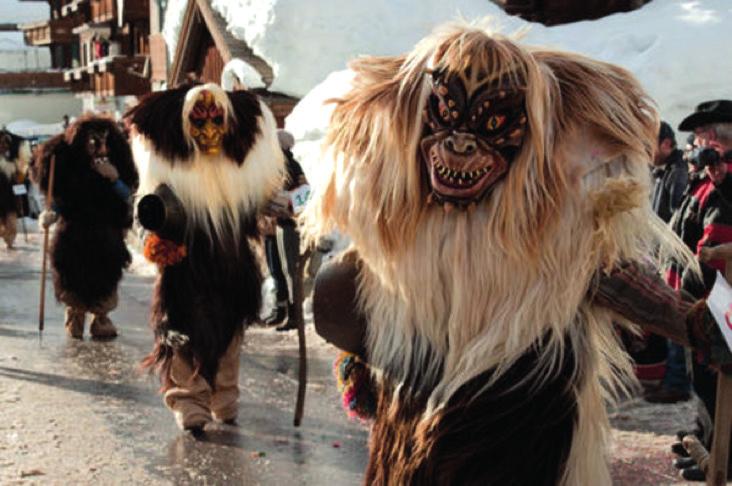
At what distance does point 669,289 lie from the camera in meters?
2.60

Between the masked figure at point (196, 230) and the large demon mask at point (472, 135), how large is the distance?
318 cm

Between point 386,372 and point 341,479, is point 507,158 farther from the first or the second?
point 341,479

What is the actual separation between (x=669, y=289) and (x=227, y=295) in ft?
11.8

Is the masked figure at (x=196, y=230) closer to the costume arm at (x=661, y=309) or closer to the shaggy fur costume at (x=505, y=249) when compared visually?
the shaggy fur costume at (x=505, y=249)

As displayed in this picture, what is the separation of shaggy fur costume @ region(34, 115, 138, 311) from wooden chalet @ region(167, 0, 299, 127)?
371 cm

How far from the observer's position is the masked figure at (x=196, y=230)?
5.70m

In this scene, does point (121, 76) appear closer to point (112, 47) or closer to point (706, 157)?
point (112, 47)

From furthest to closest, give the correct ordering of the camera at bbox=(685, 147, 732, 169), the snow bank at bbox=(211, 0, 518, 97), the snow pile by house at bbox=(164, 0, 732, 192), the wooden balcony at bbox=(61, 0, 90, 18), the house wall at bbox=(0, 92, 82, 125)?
the house wall at bbox=(0, 92, 82, 125) < the wooden balcony at bbox=(61, 0, 90, 18) < the snow bank at bbox=(211, 0, 518, 97) < the snow pile by house at bbox=(164, 0, 732, 192) < the camera at bbox=(685, 147, 732, 169)

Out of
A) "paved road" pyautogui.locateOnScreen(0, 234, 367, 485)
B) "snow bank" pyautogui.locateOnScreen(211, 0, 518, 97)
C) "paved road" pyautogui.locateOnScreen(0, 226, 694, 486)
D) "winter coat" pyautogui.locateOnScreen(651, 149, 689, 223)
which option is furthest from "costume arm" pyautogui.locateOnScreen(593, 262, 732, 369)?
"snow bank" pyautogui.locateOnScreen(211, 0, 518, 97)

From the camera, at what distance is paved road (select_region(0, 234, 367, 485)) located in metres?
5.36

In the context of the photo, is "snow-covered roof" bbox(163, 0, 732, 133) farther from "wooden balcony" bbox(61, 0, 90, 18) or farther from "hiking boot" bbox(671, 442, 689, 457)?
"wooden balcony" bbox(61, 0, 90, 18)

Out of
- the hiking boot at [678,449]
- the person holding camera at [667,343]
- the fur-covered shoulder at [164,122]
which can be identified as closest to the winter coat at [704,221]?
the hiking boot at [678,449]

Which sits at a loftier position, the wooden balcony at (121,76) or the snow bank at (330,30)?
the snow bank at (330,30)

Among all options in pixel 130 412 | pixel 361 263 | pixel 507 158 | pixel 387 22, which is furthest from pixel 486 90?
pixel 387 22
